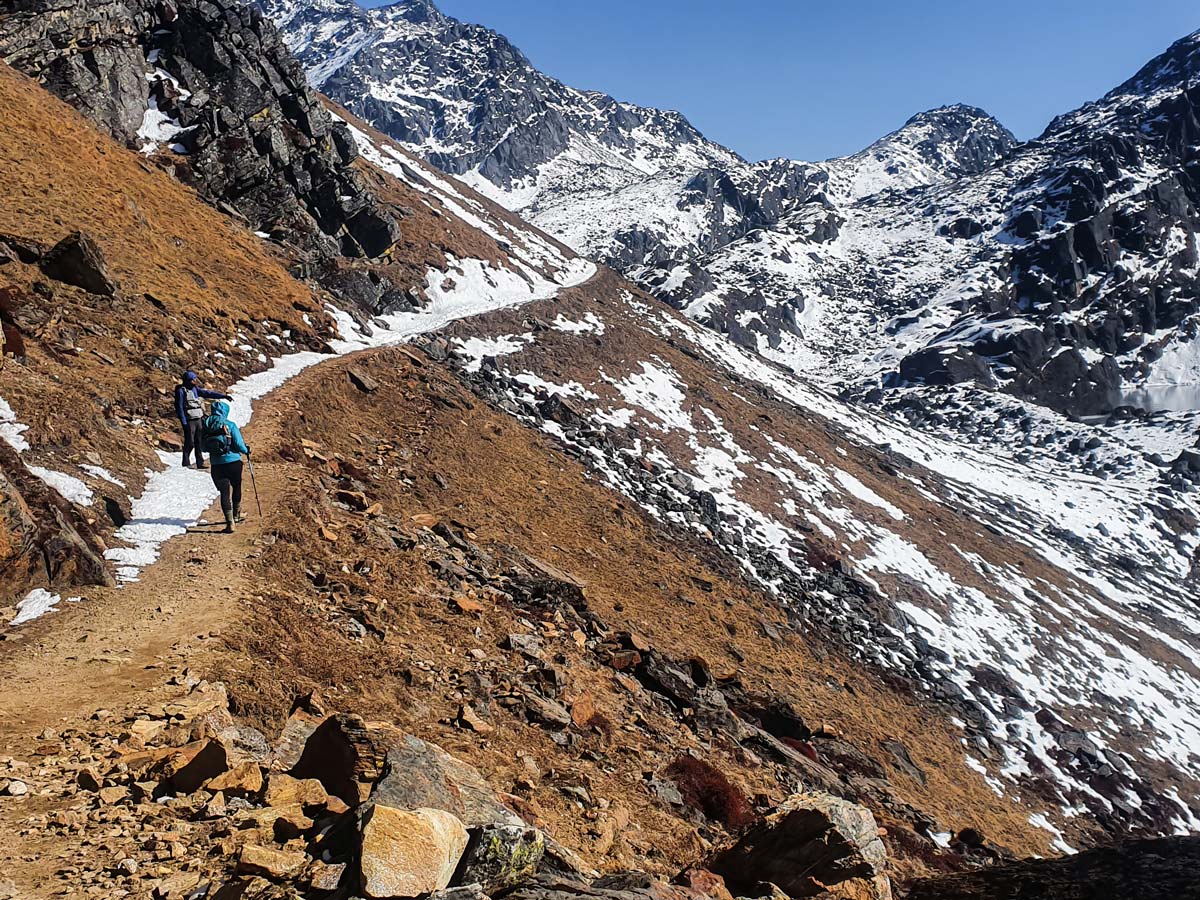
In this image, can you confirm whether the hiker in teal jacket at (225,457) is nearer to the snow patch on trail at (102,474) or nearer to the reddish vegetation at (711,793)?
the snow patch on trail at (102,474)

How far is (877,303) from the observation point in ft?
575

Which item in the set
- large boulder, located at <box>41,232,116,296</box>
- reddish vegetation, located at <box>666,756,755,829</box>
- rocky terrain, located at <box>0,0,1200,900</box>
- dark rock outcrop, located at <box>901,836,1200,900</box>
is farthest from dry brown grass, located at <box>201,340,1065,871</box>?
large boulder, located at <box>41,232,116,296</box>

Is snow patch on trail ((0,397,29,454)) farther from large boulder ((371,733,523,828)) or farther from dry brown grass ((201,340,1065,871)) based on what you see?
large boulder ((371,733,523,828))

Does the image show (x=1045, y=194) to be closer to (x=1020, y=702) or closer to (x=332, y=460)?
(x=1020, y=702)

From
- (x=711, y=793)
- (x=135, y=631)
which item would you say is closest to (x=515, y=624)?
(x=711, y=793)

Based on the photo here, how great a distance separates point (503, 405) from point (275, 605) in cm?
2430

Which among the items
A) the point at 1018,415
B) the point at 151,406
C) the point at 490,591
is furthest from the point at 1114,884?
the point at 1018,415

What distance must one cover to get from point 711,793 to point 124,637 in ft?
30.0

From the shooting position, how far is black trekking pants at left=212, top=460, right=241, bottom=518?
12.3 m

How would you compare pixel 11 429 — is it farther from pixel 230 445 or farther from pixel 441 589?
pixel 441 589

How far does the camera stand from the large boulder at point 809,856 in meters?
8.56

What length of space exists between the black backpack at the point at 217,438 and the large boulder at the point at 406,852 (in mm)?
9319

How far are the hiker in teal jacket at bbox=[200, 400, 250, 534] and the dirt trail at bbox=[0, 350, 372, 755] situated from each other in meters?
0.61

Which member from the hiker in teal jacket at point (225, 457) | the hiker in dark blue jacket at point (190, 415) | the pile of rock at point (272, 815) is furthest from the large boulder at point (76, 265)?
the pile of rock at point (272, 815)
